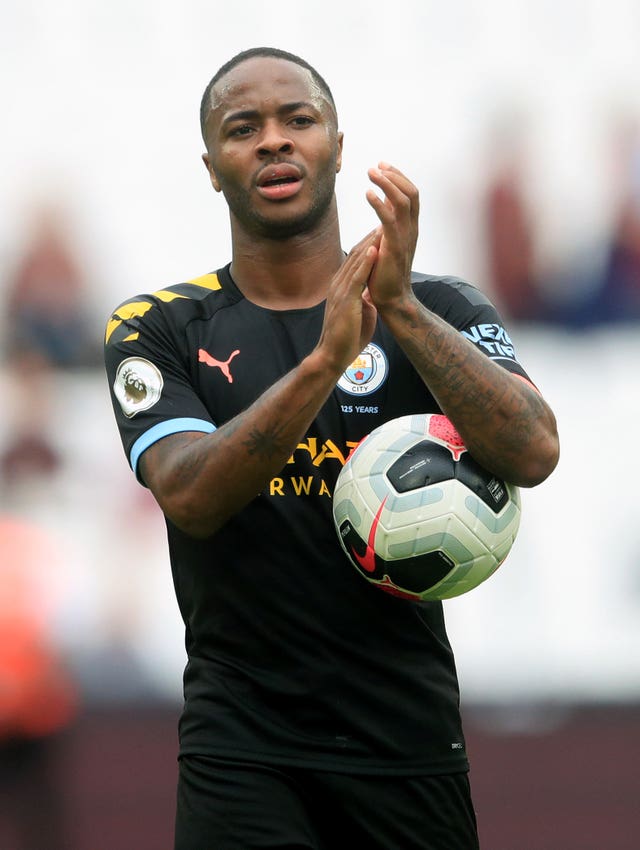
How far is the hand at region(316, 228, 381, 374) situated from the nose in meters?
0.35

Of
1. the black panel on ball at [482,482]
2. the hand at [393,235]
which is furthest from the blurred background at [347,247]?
the hand at [393,235]

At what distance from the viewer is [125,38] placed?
474cm

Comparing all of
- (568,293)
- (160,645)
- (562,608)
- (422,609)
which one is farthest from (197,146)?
(422,609)

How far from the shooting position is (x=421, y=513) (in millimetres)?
2332

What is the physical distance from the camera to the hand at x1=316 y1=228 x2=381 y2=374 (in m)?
2.25

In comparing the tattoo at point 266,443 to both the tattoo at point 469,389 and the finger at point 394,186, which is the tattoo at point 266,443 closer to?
the tattoo at point 469,389

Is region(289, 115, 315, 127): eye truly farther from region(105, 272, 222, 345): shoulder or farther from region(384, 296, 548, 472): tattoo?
region(384, 296, 548, 472): tattoo

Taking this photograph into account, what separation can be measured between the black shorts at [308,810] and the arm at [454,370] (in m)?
0.61

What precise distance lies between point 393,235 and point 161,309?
1.88ft

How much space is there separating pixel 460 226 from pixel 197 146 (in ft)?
3.06

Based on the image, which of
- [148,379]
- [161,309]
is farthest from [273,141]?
[148,379]

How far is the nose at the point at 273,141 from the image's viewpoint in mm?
2559

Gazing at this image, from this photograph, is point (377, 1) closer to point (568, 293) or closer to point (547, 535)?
point (568, 293)

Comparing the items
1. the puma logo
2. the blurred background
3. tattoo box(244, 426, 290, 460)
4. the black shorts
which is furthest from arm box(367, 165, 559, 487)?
the blurred background
